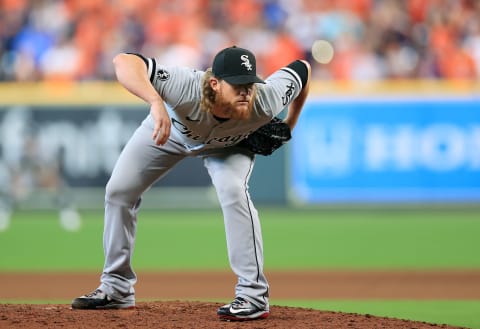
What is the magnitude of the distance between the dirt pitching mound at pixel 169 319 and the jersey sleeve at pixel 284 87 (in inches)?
49.8

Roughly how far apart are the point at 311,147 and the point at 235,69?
8.82 metres

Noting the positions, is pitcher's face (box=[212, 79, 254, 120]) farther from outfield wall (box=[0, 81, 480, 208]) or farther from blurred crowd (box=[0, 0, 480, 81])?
blurred crowd (box=[0, 0, 480, 81])

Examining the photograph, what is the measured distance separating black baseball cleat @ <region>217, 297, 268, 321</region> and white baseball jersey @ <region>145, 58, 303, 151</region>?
97 cm

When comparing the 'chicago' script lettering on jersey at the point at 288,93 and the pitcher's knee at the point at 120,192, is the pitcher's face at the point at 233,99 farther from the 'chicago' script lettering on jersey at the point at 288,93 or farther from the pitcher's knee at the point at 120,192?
the pitcher's knee at the point at 120,192

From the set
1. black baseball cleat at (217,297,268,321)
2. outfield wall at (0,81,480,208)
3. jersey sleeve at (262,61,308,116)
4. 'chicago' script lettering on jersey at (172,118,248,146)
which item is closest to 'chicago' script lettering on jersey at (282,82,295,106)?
jersey sleeve at (262,61,308,116)

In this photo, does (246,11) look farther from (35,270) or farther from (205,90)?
(205,90)

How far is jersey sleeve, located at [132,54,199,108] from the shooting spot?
5375 millimetres

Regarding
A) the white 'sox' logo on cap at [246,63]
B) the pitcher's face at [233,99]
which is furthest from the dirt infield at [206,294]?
the white 'sox' logo on cap at [246,63]

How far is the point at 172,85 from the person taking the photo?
5.39 meters

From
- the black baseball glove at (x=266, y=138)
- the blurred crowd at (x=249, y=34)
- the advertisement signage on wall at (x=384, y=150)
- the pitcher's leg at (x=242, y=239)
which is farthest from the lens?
the blurred crowd at (x=249, y=34)

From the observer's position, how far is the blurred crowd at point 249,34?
47.1 feet

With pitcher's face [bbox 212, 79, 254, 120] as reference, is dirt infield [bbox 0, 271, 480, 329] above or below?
below

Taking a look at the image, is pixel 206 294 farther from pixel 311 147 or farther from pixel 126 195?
pixel 311 147

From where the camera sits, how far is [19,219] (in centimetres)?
1371
